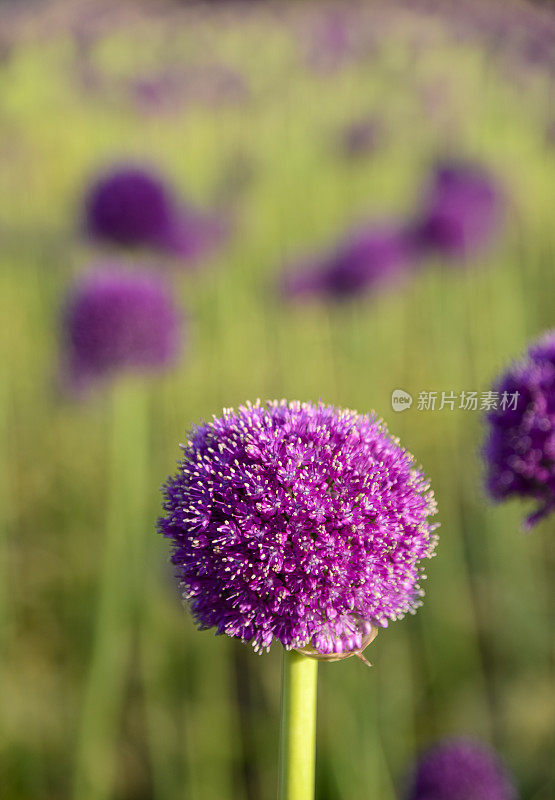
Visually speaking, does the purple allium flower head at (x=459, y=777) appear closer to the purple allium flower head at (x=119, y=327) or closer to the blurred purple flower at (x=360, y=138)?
the purple allium flower head at (x=119, y=327)

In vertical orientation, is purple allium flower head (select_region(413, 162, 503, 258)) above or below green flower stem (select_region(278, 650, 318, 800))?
above

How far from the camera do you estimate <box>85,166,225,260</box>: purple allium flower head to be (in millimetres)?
1141

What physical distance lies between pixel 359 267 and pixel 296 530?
1030 mm

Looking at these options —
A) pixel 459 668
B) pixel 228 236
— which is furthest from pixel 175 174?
pixel 459 668

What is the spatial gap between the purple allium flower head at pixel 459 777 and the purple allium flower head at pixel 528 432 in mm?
383

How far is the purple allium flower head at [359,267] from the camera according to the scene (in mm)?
1339

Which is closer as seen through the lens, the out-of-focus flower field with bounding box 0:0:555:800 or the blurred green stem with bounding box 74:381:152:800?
the blurred green stem with bounding box 74:381:152:800

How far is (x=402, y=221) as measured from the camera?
1.42 meters

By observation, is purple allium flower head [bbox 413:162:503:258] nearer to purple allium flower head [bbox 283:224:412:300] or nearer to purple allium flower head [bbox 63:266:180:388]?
purple allium flower head [bbox 283:224:412:300]

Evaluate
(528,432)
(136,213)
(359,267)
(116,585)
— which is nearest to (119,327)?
(136,213)

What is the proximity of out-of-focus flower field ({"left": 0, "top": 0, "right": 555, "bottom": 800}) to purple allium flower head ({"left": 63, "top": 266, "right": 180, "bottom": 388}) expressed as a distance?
0.03 meters

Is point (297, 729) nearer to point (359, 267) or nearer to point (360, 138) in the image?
point (359, 267)

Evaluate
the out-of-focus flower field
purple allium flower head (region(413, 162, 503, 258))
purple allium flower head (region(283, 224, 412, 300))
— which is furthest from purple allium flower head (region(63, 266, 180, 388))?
purple allium flower head (region(413, 162, 503, 258))

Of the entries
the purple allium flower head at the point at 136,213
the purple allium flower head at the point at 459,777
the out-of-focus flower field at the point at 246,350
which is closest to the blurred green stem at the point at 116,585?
the out-of-focus flower field at the point at 246,350
